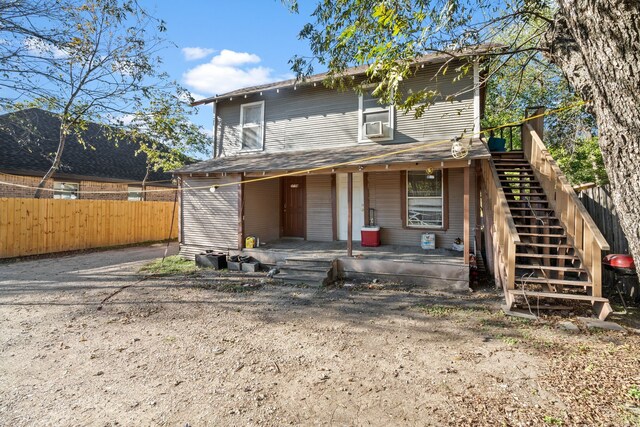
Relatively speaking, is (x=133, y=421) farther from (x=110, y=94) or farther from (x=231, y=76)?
(x=231, y=76)

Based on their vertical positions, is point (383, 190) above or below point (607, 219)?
above

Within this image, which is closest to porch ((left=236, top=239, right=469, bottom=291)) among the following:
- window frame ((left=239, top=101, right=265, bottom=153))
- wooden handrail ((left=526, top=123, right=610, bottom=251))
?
wooden handrail ((left=526, top=123, right=610, bottom=251))

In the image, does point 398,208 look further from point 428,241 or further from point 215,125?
point 215,125

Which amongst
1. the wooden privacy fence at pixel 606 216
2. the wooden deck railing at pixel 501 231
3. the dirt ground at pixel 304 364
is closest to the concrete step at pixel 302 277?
the dirt ground at pixel 304 364

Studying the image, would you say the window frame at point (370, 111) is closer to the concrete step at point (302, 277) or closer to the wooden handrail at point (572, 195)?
the wooden handrail at point (572, 195)

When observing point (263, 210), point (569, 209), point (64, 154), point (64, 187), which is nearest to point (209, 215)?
point (263, 210)

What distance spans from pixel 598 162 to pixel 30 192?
73.0 feet

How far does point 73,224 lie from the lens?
36.3ft

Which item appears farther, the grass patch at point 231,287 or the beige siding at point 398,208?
the beige siding at point 398,208

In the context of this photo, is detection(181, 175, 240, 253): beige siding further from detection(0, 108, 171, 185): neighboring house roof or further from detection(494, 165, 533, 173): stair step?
detection(494, 165, 533, 173): stair step

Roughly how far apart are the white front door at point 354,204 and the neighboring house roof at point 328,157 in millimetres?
1019

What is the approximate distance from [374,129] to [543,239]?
4.65 metres

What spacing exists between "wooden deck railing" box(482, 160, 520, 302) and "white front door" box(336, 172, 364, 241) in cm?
330

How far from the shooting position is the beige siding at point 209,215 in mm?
8953
